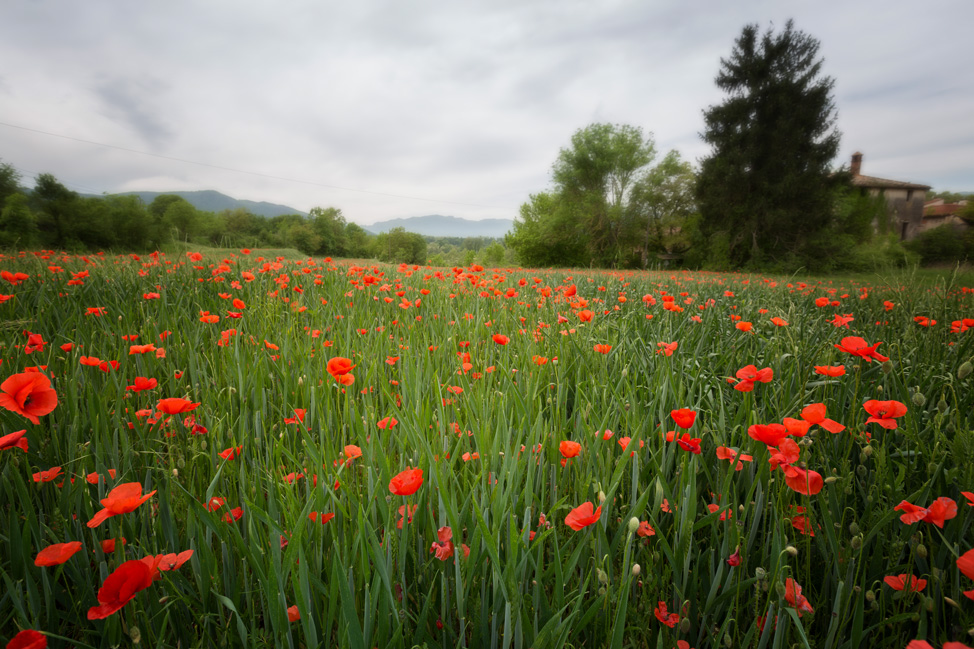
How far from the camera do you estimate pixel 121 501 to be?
677 mm

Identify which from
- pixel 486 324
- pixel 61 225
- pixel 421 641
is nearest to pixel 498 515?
pixel 421 641

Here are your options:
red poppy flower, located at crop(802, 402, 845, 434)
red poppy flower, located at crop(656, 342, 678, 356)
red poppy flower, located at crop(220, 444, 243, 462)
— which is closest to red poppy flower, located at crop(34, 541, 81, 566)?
red poppy flower, located at crop(220, 444, 243, 462)

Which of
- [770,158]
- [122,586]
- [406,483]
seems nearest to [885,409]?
[406,483]

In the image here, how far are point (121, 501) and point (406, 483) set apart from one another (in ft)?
1.62

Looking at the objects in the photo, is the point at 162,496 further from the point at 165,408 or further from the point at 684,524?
the point at 684,524

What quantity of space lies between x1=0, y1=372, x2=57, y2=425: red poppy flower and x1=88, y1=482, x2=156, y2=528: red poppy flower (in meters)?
0.27

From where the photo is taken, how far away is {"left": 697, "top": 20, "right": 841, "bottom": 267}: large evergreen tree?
21922 millimetres

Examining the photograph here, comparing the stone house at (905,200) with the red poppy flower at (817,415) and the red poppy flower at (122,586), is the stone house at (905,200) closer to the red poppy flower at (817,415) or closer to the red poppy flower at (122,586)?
the red poppy flower at (817,415)

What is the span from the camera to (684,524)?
85 centimetres

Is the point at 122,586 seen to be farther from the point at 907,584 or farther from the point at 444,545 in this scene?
the point at 907,584

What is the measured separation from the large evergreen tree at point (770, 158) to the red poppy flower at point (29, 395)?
1078 inches

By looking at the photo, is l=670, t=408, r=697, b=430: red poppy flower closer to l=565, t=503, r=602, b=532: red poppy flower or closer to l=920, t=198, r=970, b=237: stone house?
l=565, t=503, r=602, b=532: red poppy flower

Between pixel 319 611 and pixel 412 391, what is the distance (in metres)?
0.80

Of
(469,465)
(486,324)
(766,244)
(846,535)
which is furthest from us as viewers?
(766,244)
